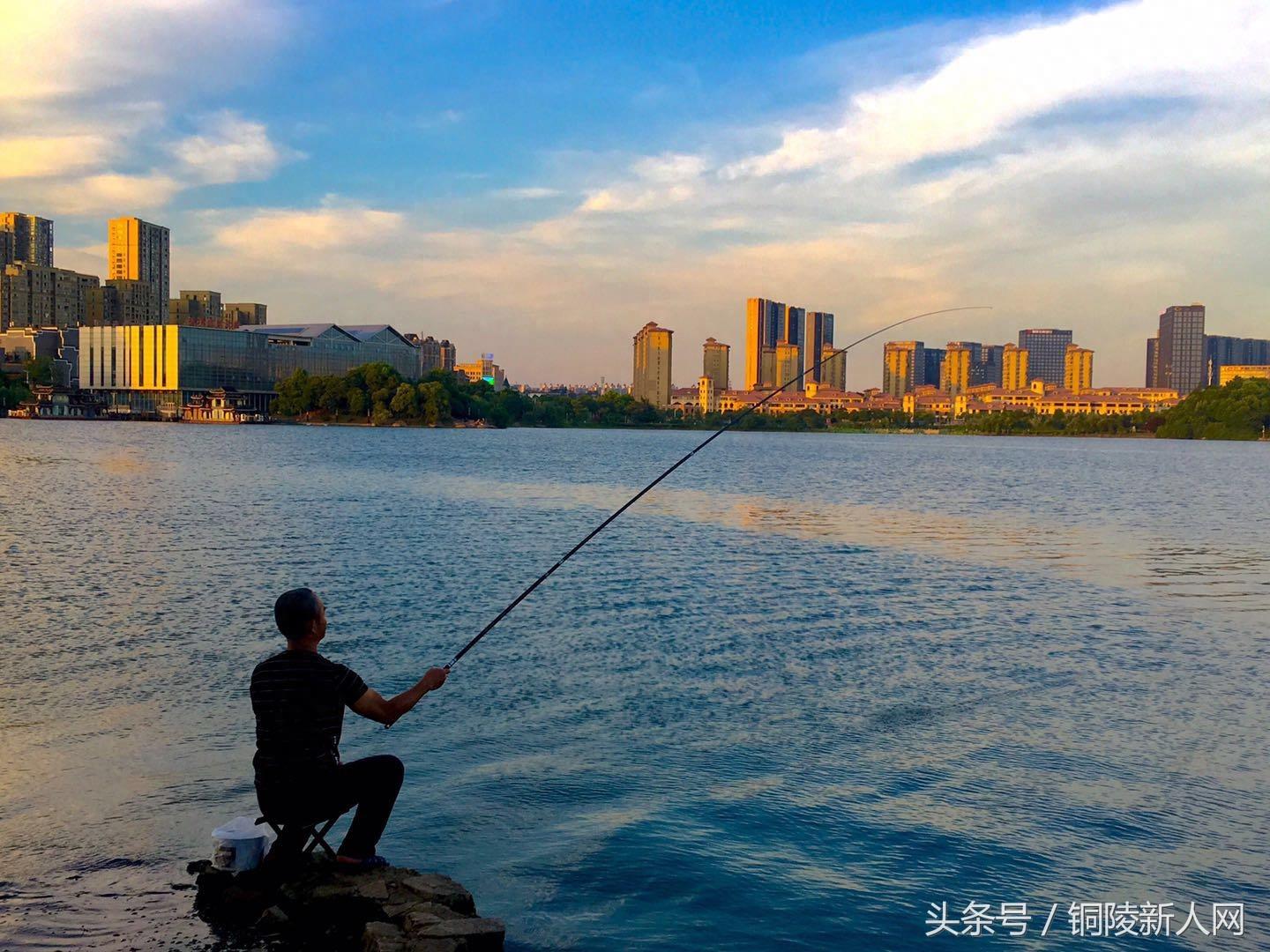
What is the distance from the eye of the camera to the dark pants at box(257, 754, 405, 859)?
17.2ft

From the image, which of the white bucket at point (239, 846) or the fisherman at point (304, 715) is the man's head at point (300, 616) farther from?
the white bucket at point (239, 846)

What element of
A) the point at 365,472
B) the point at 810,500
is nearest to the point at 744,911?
the point at 810,500

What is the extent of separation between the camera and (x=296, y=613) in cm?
509

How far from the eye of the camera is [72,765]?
8.20 m

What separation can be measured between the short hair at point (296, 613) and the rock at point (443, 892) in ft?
4.81

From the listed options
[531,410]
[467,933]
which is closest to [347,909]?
[467,933]

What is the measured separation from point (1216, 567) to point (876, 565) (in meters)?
7.54

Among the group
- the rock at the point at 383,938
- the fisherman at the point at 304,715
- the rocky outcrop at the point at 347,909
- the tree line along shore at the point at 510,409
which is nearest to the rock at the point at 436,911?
the rocky outcrop at the point at 347,909

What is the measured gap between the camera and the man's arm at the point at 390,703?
5.07 m

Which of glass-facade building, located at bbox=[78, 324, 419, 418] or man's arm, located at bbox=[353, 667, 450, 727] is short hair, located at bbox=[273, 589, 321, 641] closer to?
man's arm, located at bbox=[353, 667, 450, 727]

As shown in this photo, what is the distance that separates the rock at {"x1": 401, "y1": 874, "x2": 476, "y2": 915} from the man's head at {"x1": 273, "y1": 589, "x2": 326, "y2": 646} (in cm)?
141

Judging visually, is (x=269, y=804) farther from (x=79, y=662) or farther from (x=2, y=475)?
(x=2, y=475)

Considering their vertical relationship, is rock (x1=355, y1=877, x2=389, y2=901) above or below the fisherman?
below

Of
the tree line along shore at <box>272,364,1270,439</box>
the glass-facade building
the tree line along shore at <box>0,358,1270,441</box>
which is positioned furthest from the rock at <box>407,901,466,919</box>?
the glass-facade building
